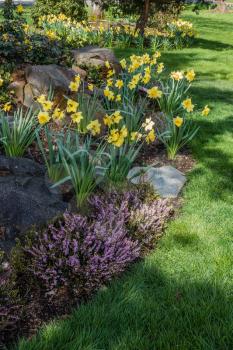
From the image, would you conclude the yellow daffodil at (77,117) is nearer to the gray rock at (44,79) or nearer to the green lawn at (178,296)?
the green lawn at (178,296)

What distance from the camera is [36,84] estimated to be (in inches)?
229

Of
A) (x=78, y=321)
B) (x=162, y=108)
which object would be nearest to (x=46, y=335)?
(x=78, y=321)

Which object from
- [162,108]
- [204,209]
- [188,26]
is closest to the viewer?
[204,209]

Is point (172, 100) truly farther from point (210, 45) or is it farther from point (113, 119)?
point (210, 45)

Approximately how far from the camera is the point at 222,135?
6.35 meters

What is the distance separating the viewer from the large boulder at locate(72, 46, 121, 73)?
7.97 meters

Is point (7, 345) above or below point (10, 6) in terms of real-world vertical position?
below

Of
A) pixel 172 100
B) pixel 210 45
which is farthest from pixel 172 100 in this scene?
pixel 210 45

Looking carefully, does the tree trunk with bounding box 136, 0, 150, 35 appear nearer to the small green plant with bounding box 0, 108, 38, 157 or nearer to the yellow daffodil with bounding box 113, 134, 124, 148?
the small green plant with bounding box 0, 108, 38, 157

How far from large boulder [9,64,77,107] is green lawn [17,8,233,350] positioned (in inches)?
83.4

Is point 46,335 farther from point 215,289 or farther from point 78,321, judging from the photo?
point 215,289

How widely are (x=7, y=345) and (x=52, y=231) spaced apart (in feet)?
2.86

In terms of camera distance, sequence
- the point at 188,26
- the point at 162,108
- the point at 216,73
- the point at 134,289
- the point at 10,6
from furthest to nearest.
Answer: the point at 188,26
the point at 216,73
the point at 10,6
the point at 162,108
the point at 134,289

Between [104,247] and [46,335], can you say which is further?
[104,247]
